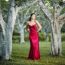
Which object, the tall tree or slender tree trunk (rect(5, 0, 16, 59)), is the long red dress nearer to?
slender tree trunk (rect(5, 0, 16, 59))

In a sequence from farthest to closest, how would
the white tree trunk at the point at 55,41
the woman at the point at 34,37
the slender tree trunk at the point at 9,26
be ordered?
the white tree trunk at the point at 55,41 < the woman at the point at 34,37 < the slender tree trunk at the point at 9,26

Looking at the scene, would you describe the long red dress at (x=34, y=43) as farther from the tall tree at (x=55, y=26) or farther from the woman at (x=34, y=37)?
the tall tree at (x=55, y=26)

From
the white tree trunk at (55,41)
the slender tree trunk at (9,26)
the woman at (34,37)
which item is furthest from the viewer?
the white tree trunk at (55,41)

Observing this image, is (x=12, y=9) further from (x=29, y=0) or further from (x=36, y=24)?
(x=29, y=0)

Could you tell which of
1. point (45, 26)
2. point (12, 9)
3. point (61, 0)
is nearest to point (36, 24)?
point (12, 9)

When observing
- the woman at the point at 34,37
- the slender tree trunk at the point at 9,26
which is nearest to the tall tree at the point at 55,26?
the woman at the point at 34,37

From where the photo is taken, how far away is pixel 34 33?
15977mm

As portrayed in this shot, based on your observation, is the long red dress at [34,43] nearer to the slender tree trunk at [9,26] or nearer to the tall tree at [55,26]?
the slender tree trunk at [9,26]

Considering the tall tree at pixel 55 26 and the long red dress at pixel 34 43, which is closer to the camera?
the long red dress at pixel 34 43

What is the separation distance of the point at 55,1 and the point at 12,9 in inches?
210

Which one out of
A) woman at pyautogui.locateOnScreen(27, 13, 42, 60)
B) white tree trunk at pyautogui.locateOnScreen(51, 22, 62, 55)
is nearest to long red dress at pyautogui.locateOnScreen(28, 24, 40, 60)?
woman at pyautogui.locateOnScreen(27, 13, 42, 60)

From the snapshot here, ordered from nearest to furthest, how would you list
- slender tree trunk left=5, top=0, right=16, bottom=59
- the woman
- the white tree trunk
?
slender tree trunk left=5, top=0, right=16, bottom=59, the woman, the white tree trunk

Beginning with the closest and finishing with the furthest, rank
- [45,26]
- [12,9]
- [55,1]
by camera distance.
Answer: [12,9]
[55,1]
[45,26]

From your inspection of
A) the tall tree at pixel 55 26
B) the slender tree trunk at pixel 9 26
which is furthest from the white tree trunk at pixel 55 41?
the slender tree trunk at pixel 9 26
